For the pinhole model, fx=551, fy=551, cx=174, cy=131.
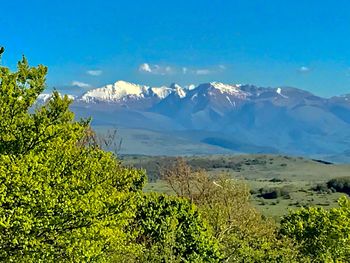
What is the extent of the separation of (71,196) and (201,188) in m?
43.6

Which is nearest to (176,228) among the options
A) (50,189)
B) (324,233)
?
(324,233)

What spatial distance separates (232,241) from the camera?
51.9 meters

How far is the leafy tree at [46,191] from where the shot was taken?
26.3 metres

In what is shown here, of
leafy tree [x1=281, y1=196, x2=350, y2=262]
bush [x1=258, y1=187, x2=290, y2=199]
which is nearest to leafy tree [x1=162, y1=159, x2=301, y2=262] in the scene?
leafy tree [x1=281, y1=196, x2=350, y2=262]

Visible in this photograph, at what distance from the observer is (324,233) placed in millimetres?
49844

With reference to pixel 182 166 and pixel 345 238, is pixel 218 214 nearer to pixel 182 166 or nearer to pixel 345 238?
pixel 345 238

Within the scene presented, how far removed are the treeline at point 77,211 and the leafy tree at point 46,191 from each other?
0.18 feet

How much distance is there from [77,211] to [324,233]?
29260mm

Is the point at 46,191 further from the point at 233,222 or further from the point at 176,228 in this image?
the point at 233,222

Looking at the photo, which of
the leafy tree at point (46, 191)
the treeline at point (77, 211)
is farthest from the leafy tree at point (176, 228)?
the leafy tree at point (46, 191)

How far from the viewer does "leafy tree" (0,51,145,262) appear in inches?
1036

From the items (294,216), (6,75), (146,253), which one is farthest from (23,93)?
(294,216)

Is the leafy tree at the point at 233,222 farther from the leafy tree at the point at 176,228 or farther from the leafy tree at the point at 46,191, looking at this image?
the leafy tree at the point at 46,191

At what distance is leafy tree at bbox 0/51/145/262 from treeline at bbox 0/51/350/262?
0.05m
